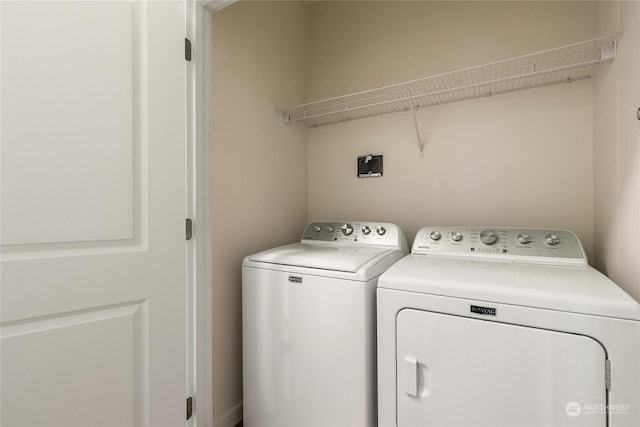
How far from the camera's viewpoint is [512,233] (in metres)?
1.44

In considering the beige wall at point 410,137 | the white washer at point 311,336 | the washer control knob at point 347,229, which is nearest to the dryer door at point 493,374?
the white washer at point 311,336

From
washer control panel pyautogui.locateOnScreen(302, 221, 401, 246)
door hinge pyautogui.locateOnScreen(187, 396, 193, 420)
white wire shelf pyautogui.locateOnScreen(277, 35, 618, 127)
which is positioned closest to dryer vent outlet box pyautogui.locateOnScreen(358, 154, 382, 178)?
white wire shelf pyautogui.locateOnScreen(277, 35, 618, 127)

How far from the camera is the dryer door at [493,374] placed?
886 mm

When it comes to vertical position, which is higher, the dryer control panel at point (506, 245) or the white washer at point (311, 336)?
the dryer control panel at point (506, 245)

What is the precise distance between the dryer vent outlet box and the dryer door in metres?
1.19

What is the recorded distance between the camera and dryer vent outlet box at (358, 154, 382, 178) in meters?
2.09

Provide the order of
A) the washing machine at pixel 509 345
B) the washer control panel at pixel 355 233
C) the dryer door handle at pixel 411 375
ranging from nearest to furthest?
1. the washing machine at pixel 509 345
2. the dryer door handle at pixel 411 375
3. the washer control panel at pixel 355 233

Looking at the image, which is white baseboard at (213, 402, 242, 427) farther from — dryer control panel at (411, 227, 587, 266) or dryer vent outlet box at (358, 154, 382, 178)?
dryer vent outlet box at (358, 154, 382, 178)

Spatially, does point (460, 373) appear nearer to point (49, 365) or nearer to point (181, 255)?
point (181, 255)

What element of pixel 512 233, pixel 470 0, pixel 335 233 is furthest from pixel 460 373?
pixel 470 0

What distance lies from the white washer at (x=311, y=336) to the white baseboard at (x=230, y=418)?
15cm

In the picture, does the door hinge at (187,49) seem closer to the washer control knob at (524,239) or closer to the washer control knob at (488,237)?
the washer control knob at (488,237)

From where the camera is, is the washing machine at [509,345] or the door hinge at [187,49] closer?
the washing machine at [509,345]

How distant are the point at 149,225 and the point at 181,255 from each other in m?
0.18
